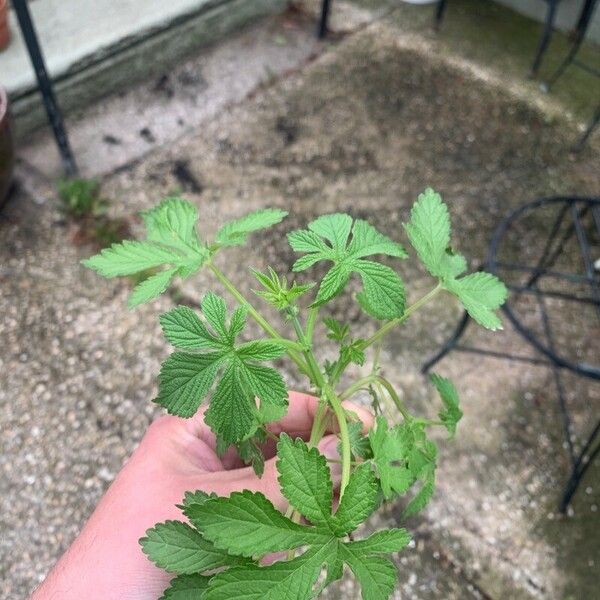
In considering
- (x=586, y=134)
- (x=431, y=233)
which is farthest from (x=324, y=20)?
(x=431, y=233)

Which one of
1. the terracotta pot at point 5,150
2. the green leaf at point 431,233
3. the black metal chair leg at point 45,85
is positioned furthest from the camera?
the terracotta pot at point 5,150

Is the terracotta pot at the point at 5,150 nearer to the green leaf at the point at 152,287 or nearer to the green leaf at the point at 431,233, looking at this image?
the green leaf at the point at 152,287

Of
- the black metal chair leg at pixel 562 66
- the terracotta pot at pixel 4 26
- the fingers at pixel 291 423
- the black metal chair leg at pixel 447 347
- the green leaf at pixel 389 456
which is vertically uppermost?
the green leaf at pixel 389 456

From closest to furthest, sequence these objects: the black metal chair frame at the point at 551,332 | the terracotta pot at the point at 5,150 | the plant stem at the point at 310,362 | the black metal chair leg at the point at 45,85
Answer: the plant stem at the point at 310,362
the black metal chair frame at the point at 551,332
the black metal chair leg at the point at 45,85
the terracotta pot at the point at 5,150

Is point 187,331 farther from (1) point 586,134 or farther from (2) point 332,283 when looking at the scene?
(1) point 586,134

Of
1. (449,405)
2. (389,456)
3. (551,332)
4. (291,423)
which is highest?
(389,456)

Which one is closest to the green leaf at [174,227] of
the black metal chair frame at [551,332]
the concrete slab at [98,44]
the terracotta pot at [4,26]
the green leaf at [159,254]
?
the green leaf at [159,254]
